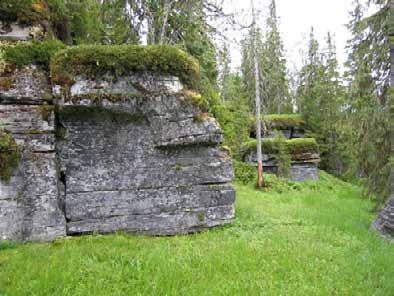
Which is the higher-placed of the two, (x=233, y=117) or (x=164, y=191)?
(x=233, y=117)

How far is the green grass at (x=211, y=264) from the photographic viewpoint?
4809mm

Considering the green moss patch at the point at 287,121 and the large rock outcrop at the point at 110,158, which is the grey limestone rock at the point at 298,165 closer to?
the green moss patch at the point at 287,121

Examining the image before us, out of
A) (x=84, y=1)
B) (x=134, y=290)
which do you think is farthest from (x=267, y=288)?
(x=84, y=1)

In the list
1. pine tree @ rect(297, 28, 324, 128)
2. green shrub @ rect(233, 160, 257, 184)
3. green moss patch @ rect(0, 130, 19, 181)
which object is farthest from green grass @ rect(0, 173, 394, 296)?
pine tree @ rect(297, 28, 324, 128)

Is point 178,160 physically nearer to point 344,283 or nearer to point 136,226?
point 136,226

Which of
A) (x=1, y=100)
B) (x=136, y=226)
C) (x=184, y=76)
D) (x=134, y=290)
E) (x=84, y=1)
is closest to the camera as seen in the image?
(x=134, y=290)

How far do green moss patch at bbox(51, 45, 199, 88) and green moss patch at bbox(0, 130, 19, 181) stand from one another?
4.72 ft

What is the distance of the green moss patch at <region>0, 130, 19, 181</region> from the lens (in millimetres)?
6477

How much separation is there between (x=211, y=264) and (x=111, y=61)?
14.5 feet

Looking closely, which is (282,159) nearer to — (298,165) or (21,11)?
(298,165)

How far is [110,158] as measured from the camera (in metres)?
7.38

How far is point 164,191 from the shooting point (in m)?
7.68

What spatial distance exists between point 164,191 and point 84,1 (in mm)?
5746

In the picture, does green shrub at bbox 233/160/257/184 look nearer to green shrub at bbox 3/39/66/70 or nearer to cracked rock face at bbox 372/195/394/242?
cracked rock face at bbox 372/195/394/242
